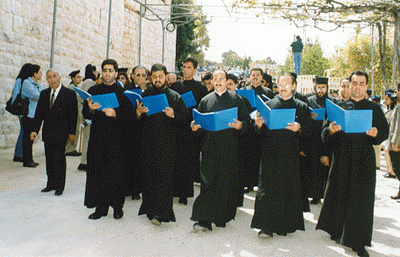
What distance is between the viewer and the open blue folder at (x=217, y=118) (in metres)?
4.12

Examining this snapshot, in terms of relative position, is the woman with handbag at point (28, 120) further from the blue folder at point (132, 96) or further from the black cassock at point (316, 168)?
the black cassock at point (316, 168)

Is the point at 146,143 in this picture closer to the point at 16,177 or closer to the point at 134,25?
the point at 16,177

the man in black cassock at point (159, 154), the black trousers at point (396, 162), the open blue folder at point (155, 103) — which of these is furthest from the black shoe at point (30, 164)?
the black trousers at point (396, 162)

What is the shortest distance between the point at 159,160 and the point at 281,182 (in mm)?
1569

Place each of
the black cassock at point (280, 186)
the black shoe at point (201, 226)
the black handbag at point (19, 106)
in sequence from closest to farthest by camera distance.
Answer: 1. the black cassock at point (280, 186)
2. the black shoe at point (201, 226)
3. the black handbag at point (19, 106)

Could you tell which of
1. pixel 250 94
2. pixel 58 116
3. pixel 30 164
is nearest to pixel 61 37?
pixel 30 164

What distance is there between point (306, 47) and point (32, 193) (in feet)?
144

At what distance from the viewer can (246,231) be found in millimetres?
4379

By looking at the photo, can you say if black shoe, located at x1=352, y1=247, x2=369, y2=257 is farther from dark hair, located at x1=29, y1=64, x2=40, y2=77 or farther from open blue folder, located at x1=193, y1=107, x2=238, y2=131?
dark hair, located at x1=29, y1=64, x2=40, y2=77

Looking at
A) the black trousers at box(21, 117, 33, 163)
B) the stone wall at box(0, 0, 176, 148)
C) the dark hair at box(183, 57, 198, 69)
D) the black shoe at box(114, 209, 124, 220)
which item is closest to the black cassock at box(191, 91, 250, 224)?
the black shoe at box(114, 209, 124, 220)

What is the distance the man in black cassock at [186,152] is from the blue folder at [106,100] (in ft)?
4.76

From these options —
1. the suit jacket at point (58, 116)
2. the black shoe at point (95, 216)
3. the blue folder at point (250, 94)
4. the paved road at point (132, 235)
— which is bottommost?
the paved road at point (132, 235)

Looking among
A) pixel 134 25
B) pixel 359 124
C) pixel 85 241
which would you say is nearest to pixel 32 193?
pixel 85 241

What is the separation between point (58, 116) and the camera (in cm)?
551
